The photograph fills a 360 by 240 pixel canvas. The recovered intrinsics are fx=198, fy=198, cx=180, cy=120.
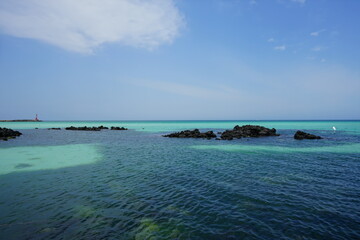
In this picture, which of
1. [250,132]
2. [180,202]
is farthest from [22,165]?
[250,132]

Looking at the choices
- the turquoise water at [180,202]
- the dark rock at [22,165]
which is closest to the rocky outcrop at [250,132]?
the turquoise water at [180,202]

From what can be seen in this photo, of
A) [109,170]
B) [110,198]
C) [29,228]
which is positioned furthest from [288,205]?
[109,170]

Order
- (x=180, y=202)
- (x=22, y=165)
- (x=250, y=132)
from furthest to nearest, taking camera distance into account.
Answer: (x=250, y=132), (x=22, y=165), (x=180, y=202)

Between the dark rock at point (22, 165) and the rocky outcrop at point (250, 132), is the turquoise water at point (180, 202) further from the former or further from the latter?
the rocky outcrop at point (250, 132)

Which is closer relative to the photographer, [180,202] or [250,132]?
[180,202]

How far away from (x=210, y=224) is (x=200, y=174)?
8.06 meters

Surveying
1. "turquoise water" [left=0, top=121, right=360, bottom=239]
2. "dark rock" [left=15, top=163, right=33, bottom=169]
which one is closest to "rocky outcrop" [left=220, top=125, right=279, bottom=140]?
"turquoise water" [left=0, top=121, right=360, bottom=239]

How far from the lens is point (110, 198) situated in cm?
1152

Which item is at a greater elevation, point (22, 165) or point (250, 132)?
point (250, 132)

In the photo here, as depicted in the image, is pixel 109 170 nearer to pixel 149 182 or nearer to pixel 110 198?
pixel 149 182

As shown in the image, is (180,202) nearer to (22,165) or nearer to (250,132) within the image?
(22,165)

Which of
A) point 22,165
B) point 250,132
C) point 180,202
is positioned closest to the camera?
point 180,202

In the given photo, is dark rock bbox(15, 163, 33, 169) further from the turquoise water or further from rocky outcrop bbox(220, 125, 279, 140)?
→ rocky outcrop bbox(220, 125, 279, 140)

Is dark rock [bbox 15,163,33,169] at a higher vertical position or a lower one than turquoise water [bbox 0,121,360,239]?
higher
